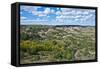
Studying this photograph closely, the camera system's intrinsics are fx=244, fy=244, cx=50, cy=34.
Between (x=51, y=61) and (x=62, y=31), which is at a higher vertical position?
(x=62, y=31)

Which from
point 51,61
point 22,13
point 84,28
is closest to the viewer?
point 22,13

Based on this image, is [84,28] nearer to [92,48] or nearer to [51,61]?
[92,48]

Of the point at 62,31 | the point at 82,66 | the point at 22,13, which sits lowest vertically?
the point at 82,66

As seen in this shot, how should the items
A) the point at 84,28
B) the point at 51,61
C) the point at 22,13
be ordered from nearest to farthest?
the point at 22,13 < the point at 51,61 < the point at 84,28

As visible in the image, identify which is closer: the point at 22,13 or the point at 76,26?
the point at 22,13

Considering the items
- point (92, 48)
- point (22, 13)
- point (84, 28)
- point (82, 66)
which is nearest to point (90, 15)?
point (84, 28)

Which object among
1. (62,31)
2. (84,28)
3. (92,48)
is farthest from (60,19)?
(92,48)
